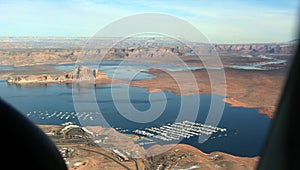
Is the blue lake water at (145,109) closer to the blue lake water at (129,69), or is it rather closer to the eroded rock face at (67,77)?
the eroded rock face at (67,77)

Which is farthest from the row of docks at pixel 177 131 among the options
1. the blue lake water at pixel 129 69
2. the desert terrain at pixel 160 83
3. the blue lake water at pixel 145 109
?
the blue lake water at pixel 129 69

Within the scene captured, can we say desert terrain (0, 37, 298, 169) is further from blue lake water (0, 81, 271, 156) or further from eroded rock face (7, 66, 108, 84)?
blue lake water (0, 81, 271, 156)

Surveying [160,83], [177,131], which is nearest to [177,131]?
[177,131]

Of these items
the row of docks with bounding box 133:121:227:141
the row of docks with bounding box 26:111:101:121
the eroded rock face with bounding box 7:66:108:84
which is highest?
the eroded rock face with bounding box 7:66:108:84

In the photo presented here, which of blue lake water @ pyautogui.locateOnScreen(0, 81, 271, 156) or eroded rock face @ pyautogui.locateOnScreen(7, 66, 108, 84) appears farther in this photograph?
eroded rock face @ pyautogui.locateOnScreen(7, 66, 108, 84)

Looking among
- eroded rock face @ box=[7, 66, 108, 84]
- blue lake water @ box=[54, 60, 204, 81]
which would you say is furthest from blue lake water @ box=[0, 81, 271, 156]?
blue lake water @ box=[54, 60, 204, 81]

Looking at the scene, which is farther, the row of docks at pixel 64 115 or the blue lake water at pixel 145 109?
the row of docks at pixel 64 115

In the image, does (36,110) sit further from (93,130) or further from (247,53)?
(247,53)
